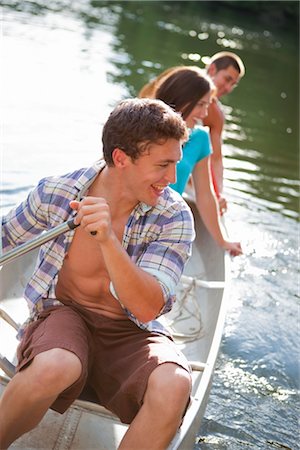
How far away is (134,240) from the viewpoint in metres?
2.89

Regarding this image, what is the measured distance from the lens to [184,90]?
4.19 metres

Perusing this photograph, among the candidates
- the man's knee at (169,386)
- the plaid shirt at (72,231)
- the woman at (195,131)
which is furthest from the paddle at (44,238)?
the woman at (195,131)

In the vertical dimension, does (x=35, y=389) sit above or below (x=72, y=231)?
below

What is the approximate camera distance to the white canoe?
2.98 m

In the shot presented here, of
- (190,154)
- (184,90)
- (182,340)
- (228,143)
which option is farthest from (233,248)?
(228,143)

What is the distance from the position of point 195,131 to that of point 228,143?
5775 mm

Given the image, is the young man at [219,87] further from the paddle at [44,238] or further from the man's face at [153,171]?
the paddle at [44,238]

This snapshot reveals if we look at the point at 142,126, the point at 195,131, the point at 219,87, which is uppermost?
the point at 142,126

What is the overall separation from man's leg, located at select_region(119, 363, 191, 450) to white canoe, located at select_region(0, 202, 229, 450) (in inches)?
1.3

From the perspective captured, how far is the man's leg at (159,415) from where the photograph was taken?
251 centimetres

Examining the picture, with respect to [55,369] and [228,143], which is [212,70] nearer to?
[228,143]

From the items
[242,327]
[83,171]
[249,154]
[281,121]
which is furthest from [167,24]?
[83,171]

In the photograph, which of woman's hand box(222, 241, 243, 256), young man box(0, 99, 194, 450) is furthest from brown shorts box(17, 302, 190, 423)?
woman's hand box(222, 241, 243, 256)

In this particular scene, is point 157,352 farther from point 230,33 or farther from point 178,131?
point 230,33
